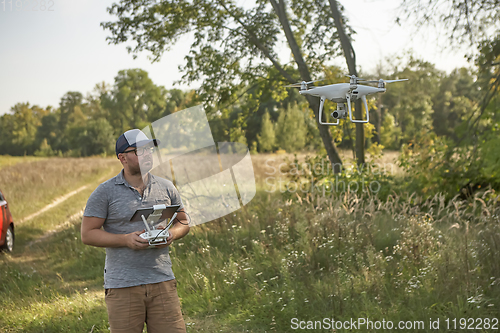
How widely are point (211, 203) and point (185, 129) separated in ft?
9.85

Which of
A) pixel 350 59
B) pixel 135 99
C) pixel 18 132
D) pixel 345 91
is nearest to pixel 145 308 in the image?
pixel 345 91

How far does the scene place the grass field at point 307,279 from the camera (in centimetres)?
473

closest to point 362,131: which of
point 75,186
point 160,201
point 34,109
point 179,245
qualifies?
point 179,245

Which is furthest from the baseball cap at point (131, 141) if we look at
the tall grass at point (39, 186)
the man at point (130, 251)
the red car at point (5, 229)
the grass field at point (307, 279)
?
the tall grass at point (39, 186)

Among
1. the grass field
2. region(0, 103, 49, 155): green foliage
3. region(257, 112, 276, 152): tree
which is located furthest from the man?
region(0, 103, 49, 155): green foliage

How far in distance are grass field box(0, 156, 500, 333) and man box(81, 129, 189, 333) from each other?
82.1 inches

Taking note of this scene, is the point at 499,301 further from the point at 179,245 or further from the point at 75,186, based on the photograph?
the point at 75,186

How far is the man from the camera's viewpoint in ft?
9.48

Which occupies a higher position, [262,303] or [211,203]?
[211,203]

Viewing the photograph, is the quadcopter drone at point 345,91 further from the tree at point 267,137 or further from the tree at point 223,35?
the tree at point 267,137

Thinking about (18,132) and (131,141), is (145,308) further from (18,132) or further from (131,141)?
(18,132)

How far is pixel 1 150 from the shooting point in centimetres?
7431

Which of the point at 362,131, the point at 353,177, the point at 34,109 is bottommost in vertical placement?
the point at 353,177

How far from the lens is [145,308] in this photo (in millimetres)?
2988
